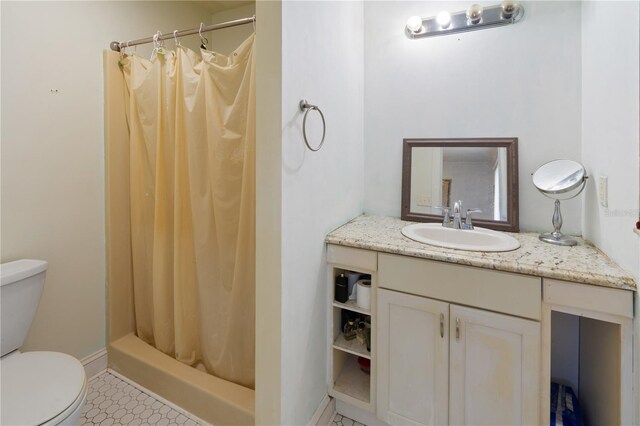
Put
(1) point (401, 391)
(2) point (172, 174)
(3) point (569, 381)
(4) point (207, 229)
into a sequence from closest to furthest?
(1) point (401, 391) → (3) point (569, 381) → (4) point (207, 229) → (2) point (172, 174)

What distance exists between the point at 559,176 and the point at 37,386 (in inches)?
92.3

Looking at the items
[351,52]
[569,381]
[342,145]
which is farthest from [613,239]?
[351,52]

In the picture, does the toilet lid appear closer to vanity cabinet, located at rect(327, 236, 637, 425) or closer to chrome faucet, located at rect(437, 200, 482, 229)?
vanity cabinet, located at rect(327, 236, 637, 425)

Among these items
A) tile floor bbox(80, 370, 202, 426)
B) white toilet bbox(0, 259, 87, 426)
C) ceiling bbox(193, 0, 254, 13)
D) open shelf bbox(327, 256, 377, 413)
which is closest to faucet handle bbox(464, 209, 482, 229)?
open shelf bbox(327, 256, 377, 413)

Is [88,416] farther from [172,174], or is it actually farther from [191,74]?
[191,74]

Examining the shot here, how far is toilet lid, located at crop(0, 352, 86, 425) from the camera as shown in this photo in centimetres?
99

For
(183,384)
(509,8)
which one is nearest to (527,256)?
(509,8)

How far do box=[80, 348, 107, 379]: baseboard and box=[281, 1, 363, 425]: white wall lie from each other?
1370 mm

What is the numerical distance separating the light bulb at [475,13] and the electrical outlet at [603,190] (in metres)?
1.02

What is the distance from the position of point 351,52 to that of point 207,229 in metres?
1.30

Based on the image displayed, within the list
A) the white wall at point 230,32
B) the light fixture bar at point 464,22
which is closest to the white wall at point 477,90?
the light fixture bar at point 464,22

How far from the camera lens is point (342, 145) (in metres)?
1.64

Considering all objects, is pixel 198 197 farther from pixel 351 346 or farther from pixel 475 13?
pixel 475 13

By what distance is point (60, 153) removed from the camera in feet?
5.20
